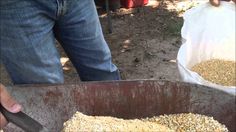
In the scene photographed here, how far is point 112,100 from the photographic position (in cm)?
173

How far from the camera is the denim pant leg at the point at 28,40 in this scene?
1838 millimetres

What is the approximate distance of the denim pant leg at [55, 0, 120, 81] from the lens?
2.00 m

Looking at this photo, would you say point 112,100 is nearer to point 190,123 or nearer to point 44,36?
point 190,123

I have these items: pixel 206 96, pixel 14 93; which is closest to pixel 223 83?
pixel 206 96

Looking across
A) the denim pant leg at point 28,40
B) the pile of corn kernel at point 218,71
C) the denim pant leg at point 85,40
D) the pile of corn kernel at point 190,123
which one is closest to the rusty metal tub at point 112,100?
the pile of corn kernel at point 190,123

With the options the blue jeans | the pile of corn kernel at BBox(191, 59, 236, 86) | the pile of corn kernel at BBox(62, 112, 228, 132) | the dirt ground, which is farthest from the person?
the dirt ground

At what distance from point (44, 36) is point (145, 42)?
6.27 feet

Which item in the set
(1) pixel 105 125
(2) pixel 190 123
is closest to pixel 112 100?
(1) pixel 105 125

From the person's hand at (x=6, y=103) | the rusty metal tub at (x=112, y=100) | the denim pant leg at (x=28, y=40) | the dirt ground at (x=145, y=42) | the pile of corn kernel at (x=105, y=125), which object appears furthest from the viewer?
the dirt ground at (x=145, y=42)

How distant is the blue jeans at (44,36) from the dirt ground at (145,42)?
3.88ft

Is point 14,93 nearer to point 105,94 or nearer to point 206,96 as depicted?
point 105,94

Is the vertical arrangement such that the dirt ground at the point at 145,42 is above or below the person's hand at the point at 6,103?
below

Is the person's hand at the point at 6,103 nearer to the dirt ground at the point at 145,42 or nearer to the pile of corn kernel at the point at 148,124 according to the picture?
the pile of corn kernel at the point at 148,124

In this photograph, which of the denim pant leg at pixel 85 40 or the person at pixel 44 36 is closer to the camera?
the person at pixel 44 36
